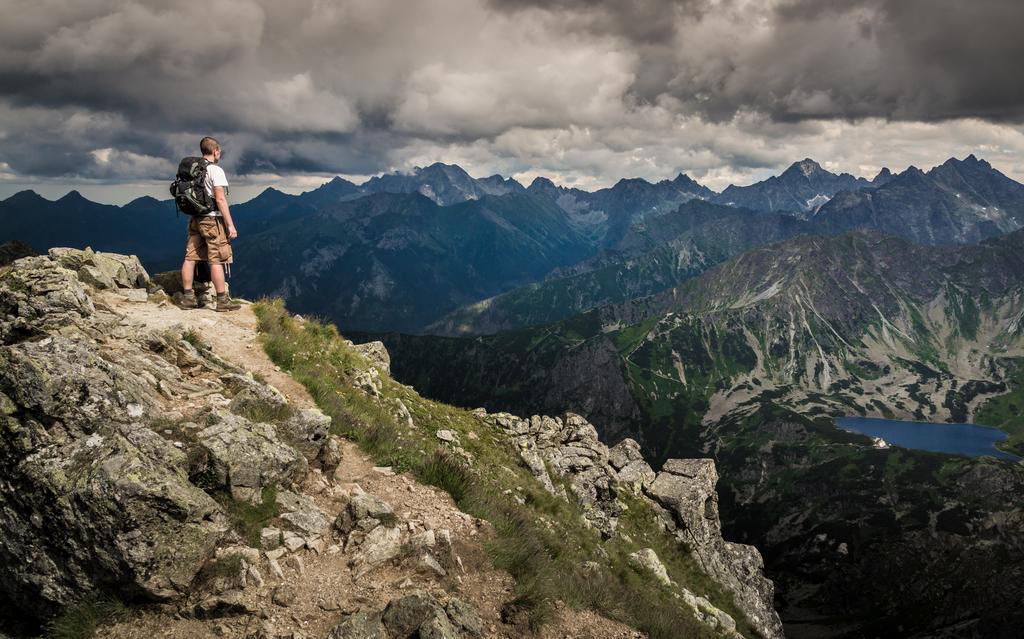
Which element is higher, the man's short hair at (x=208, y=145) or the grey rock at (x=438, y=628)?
the man's short hair at (x=208, y=145)

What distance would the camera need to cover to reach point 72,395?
9.15 meters

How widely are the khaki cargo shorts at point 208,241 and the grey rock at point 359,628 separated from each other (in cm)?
1535

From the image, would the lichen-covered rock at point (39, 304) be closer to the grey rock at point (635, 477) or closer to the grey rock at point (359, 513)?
the grey rock at point (359, 513)

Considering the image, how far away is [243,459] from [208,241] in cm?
1212


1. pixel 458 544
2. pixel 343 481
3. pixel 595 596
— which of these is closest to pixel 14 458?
pixel 343 481

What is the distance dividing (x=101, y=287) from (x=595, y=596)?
21719mm

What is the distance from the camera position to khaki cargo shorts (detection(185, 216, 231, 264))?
18891 millimetres

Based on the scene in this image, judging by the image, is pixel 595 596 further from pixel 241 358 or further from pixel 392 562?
pixel 241 358

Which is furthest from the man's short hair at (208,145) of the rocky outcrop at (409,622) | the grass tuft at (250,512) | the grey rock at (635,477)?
the grey rock at (635,477)

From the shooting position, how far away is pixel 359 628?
324 inches

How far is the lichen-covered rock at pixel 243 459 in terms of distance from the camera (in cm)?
973

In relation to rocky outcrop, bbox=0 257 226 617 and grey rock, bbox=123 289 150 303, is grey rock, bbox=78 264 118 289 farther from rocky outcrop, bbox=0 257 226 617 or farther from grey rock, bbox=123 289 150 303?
rocky outcrop, bbox=0 257 226 617

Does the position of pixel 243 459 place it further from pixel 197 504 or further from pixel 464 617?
pixel 464 617

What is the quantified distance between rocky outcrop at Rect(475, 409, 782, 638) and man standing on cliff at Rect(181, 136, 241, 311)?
1910 cm
